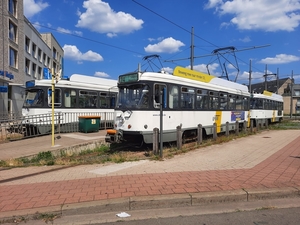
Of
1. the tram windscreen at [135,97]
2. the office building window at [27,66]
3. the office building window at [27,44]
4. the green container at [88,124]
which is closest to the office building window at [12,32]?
the office building window at [27,44]

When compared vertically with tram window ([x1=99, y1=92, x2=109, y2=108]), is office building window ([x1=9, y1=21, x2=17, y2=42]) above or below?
above

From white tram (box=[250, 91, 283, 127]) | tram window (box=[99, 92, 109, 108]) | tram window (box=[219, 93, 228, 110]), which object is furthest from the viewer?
white tram (box=[250, 91, 283, 127])

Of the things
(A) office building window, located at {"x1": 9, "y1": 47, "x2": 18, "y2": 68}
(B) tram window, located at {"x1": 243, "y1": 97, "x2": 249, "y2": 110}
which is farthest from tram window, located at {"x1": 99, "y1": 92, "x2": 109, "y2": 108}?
(A) office building window, located at {"x1": 9, "y1": 47, "x2": 18, "y2": 68}

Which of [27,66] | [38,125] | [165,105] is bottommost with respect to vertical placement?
[38,125]

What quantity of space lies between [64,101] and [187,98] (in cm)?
710

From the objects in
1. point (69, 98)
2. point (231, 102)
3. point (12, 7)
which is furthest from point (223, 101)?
point (12, 7)

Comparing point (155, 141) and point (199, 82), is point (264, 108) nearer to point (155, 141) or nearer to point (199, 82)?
point (199, 82)

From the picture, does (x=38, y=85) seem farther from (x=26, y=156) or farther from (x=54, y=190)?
(x=54, y=190)

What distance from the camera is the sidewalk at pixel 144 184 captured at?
13.4 ft

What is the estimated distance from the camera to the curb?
12.6 feet

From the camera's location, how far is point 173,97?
32.0 ft

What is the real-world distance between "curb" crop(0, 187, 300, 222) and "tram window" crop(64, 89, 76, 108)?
10332 millimetres

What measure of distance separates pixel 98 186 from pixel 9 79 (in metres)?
24.5

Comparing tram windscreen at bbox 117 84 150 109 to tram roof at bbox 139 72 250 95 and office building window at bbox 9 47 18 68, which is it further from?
office building window at bbox 9 47 18 68
